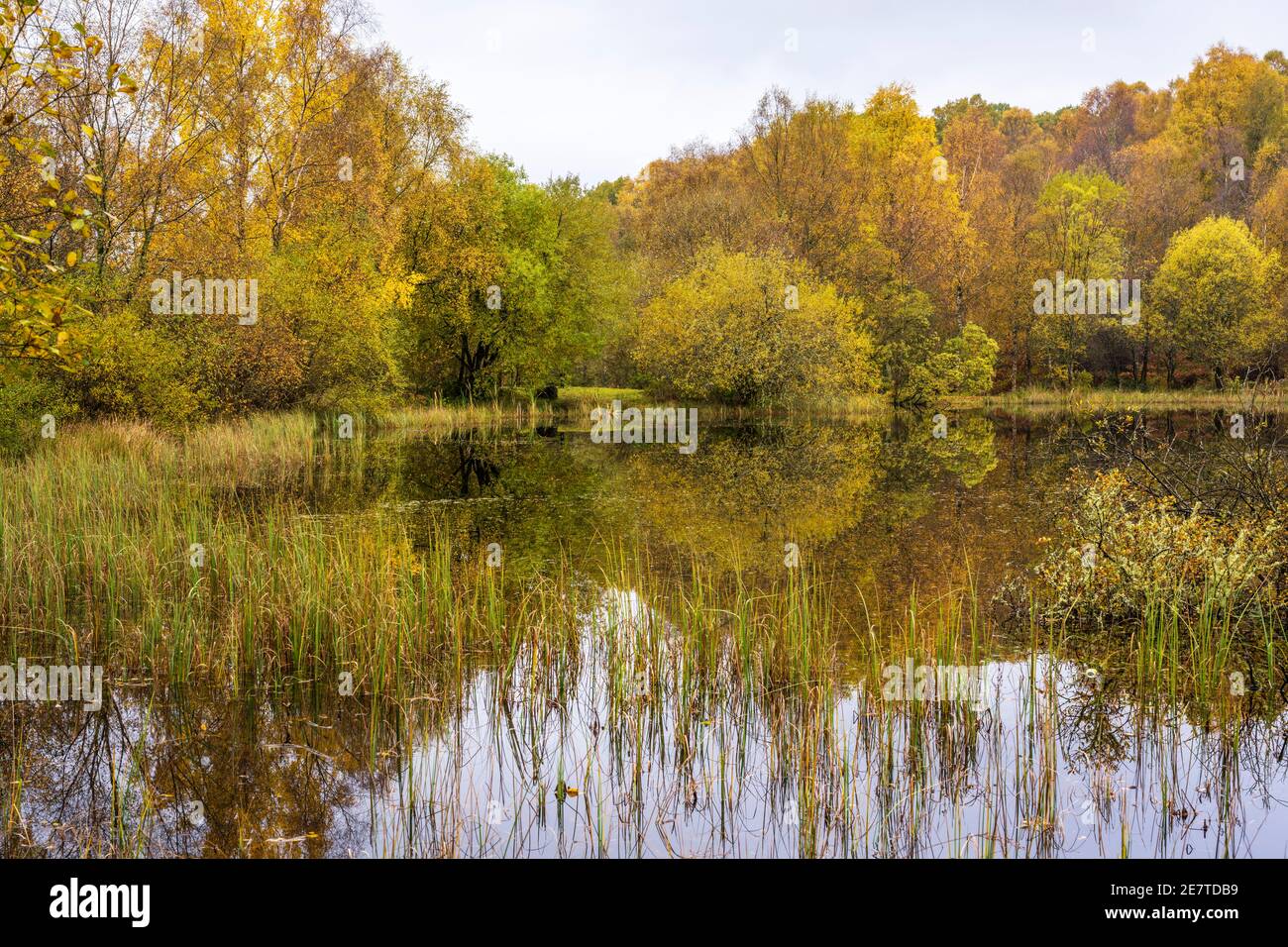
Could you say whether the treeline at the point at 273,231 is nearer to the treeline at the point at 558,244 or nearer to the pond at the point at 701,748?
the treeline at the point at 558,244

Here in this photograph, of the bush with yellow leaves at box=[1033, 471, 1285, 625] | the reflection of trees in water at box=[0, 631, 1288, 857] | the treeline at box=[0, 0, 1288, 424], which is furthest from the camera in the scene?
the treeline at box=[0, 0, 1288, 424]

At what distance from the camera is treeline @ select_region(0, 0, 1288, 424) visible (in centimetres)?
1792

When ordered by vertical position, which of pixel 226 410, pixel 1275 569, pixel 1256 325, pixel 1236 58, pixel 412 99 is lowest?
pixel 1275 569

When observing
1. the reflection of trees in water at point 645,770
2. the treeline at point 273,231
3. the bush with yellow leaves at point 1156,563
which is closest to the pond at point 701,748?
the reflection of trees in water at point 645,770

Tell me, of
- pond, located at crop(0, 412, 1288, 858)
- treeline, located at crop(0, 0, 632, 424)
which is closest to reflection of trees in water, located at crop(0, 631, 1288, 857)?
pond, located at crop(0, 412, 1288, 858)

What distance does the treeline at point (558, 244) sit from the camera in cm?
1792

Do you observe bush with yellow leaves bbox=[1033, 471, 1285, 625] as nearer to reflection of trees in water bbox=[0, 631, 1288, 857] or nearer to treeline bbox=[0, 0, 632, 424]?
reflection of trees in water bbox=[0, 631, 1288, 857]

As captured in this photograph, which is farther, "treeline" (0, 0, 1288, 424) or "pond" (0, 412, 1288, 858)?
"treeline" (0, 0, 1288, 424)

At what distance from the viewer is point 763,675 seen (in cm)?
603

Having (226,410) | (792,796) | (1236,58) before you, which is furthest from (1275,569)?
(1236,58)

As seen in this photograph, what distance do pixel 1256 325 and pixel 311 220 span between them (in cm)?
4134

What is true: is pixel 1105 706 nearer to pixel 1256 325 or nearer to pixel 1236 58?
pixel 1256 325

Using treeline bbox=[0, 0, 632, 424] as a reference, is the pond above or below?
below
